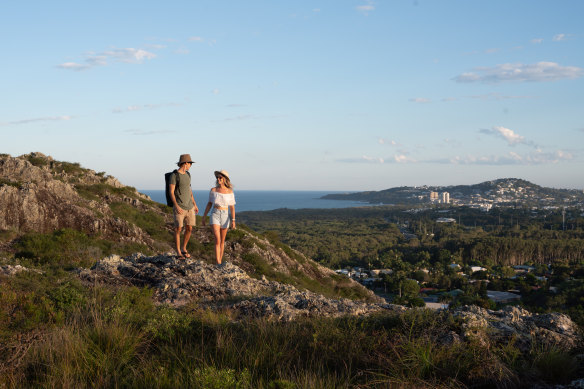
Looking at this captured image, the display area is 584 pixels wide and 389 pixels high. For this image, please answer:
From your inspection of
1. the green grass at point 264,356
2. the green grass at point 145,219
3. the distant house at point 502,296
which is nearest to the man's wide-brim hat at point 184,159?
the green grass at point 264,356

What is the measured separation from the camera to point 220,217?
9102 mm

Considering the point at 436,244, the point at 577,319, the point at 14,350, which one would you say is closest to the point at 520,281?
the point at 436,244

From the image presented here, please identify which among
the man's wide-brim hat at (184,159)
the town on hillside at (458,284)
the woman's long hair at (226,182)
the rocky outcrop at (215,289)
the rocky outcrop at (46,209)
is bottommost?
the town on hillside at (458,284)

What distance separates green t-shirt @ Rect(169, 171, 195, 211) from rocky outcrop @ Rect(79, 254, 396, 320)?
1294 mm

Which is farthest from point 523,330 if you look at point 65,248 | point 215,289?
point 65,248

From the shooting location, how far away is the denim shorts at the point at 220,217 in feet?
29.7

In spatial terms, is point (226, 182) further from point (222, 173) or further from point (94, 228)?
point (94, 228)

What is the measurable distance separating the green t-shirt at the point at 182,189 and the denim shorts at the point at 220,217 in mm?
726

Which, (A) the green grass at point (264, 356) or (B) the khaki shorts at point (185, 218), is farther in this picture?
(B) the khaki shorts at point (185, 218)

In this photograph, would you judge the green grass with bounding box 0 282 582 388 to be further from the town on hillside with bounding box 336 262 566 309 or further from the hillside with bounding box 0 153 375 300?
the town on hillside with bounding box 336 262 566 309

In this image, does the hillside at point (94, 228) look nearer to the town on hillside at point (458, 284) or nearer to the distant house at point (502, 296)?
the town on hillside at point (458, 284)

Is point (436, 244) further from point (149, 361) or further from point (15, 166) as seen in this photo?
point (149, 361)

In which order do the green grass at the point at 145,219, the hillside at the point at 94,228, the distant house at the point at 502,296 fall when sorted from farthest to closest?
the distant house at the point at 502,296, the green grass at the point at 145,219, the hillside at the point at 94,228

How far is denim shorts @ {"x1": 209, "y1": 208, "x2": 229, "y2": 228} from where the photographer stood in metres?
9.05
